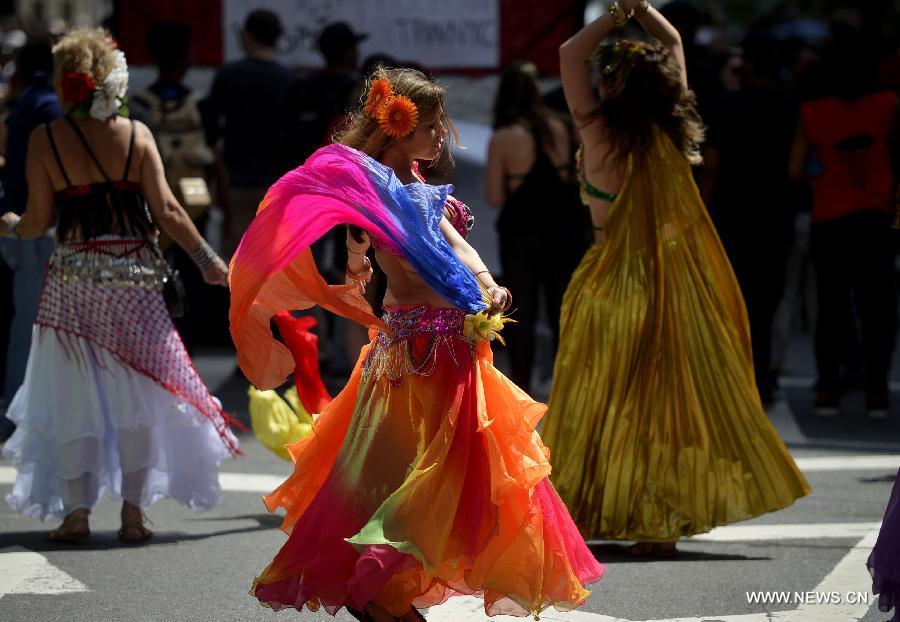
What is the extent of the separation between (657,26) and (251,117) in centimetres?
507

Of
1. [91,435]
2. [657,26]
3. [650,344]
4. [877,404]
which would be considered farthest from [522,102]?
[91,435]

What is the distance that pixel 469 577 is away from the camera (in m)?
4.79

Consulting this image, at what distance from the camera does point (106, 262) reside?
6.75 metres

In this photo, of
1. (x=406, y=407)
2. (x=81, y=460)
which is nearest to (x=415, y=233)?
(x=406, y=407)

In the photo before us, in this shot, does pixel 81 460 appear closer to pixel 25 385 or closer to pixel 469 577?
pixel 25 385

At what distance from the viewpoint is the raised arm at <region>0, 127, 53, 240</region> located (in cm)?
672

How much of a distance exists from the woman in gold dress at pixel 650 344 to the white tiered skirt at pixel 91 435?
5.19 ft

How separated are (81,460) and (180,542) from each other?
1.72 ft

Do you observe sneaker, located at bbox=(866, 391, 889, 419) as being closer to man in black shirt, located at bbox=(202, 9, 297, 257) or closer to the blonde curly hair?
man in black shirt, located at bbox=(202, 9, 297, 257)

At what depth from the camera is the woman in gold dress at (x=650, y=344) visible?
643 centimetres

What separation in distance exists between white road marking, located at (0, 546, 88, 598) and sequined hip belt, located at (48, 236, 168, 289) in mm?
1132

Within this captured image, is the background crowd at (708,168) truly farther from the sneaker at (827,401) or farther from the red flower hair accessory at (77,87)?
the red flower hair accessory at (77,87)

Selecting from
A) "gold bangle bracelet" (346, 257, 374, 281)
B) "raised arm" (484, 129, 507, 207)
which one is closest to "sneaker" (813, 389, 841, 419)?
"raised arm" (484, 129, 507, 207)

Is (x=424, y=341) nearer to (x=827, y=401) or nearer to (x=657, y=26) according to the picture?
(x=657, y=26)
